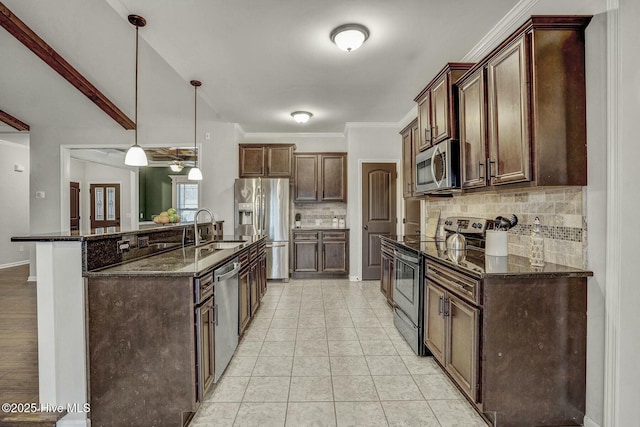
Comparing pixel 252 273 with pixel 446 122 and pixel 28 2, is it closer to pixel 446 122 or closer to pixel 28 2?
pixel 446 122

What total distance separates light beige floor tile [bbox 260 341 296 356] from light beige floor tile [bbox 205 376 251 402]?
0.42 metres

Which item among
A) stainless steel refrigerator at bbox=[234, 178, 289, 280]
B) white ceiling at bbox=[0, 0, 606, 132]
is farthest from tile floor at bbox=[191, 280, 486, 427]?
white ceiling at bbox=[0, 0, 606, 132]

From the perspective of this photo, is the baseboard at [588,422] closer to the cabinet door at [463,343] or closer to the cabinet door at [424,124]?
the cabinet door at [463,343]

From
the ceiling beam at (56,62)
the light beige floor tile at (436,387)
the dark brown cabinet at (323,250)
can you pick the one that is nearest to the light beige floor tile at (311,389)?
the light beige floor tile at (436,387)

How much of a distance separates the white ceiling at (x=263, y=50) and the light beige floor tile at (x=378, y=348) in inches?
105

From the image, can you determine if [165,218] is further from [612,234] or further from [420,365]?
[612,234]

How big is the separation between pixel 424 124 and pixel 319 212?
129 inches

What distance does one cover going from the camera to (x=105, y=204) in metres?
9.29

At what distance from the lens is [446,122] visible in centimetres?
266

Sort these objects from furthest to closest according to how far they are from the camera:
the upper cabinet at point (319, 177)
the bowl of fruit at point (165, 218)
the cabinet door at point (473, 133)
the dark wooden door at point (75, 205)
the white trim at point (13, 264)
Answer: the dark wooden door at point (75, 205)
the white trim at point (13, 264)
the upper cabinet at point (319, 177)
the bowl of fruit at point (165, 218)
the cabinet door at point (473, 133)

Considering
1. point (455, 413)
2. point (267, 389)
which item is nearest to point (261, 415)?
point (267, 389)

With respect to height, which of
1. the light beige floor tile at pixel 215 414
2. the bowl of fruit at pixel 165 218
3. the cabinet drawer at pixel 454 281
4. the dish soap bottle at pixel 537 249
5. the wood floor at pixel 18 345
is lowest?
the light beige floor tile at pixel 215 414

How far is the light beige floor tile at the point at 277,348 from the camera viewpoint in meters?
2.74

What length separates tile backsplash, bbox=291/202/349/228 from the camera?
6082 mm
